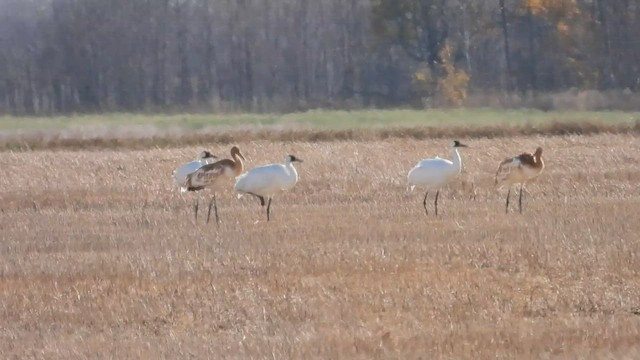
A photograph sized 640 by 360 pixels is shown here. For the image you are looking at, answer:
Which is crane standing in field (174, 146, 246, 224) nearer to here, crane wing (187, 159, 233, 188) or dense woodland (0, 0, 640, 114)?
crane wing (187, 159, 233, 188)

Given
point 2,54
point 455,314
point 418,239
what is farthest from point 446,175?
point 2,54

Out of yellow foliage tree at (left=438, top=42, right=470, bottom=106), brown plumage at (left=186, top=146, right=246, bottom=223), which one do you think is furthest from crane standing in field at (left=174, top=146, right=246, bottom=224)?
yellow foliage tree at (left=438, top=42, right=470, bottom=106)

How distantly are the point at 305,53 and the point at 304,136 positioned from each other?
35354 mm

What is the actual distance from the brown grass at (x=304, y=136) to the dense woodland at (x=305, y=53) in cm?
1938

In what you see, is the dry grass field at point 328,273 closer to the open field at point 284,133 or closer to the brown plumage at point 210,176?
the brown plumage at point 210,176

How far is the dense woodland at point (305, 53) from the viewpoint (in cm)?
5462

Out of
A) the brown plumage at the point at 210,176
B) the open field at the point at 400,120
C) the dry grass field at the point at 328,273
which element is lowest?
the open field at the point at 400,120

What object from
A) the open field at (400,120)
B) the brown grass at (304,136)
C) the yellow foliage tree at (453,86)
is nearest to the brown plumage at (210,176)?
the brown grass at (304,136)

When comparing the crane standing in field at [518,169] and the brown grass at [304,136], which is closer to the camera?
the crane standing in field at [518,169]

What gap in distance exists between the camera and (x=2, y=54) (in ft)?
224

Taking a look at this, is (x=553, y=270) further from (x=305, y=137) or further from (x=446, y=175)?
(x=305, y=137)

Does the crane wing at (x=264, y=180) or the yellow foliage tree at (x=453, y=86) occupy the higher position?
the crane wing at (x=264, y=180)

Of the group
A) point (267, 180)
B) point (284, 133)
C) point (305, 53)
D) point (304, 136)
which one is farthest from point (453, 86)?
point (267, 180)

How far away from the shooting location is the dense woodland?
5462cm
